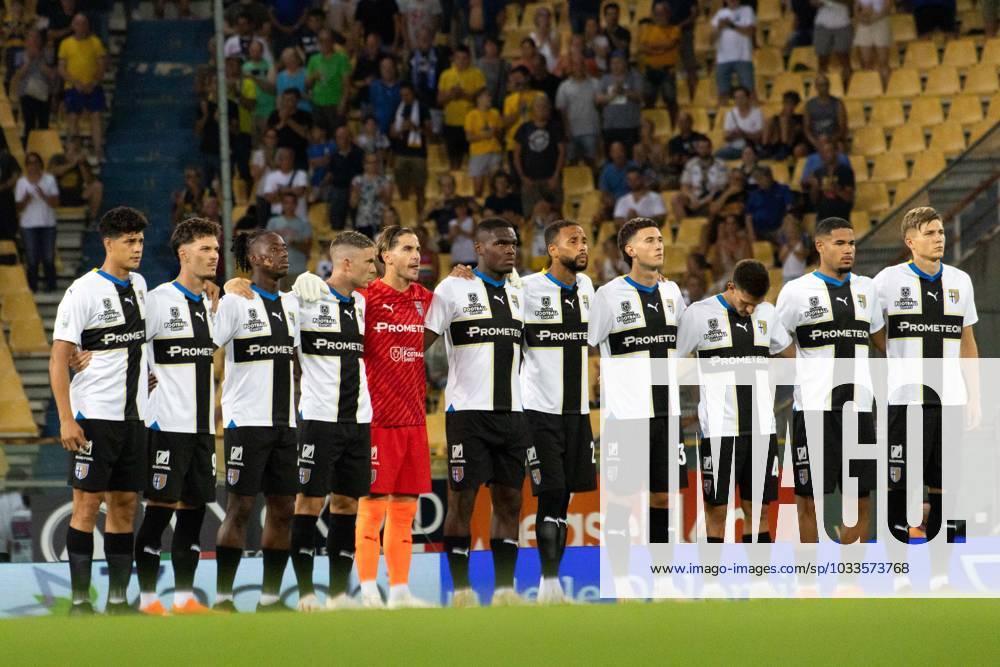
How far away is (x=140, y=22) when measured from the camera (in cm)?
2388

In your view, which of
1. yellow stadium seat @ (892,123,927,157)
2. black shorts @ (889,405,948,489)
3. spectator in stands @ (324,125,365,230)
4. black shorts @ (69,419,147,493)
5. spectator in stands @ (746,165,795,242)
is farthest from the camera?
yellow stadium seat @ (892,123,927,157)

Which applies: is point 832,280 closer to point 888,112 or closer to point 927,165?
point 927,165

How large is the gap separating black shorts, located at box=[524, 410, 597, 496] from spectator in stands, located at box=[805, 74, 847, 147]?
387 inches

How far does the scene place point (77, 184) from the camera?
20688mm

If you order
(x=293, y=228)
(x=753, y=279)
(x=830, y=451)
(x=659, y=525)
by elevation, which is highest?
(x=293, y=228)

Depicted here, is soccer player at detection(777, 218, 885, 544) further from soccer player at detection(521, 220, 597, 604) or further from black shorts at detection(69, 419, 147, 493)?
black shorts at detection(69, 419, 147, 493)

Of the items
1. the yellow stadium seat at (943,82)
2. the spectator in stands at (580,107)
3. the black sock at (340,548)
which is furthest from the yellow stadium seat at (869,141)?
the black sock at (340,548)

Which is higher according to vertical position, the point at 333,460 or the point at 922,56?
the point at 922,56

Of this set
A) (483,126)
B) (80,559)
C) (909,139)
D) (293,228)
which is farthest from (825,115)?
(80,559)

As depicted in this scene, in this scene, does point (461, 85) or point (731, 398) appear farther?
point (461, 85)

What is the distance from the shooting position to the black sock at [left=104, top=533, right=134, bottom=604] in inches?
391

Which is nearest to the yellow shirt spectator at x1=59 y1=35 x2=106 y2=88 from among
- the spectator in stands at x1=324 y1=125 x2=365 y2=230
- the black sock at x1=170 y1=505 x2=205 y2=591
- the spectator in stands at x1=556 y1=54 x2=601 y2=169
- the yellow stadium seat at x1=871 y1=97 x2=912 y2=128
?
the spectator in stands at x1=324 y1=125 x2=365 y2=230

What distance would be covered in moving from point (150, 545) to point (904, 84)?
545 inches

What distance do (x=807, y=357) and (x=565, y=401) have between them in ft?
5.93
